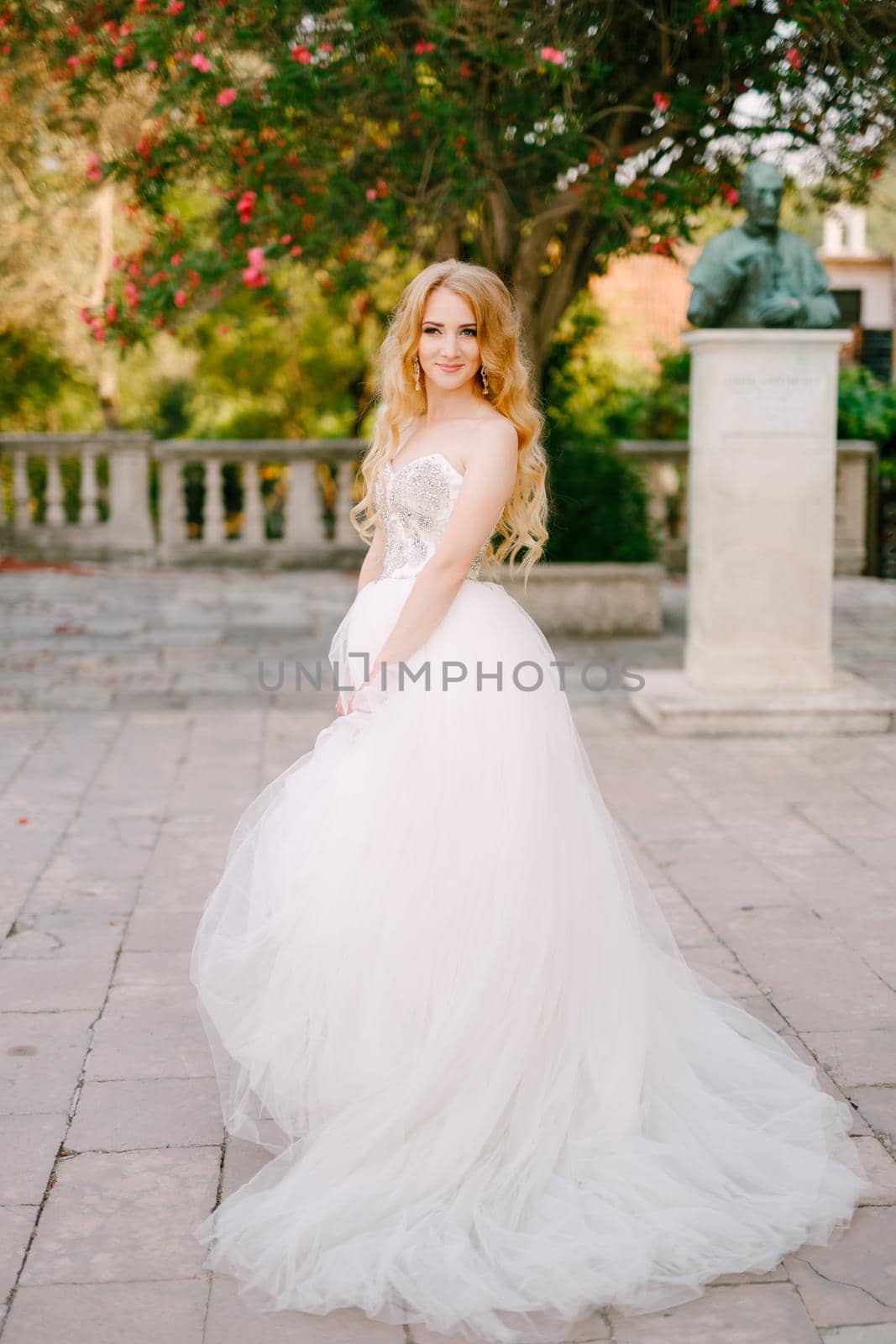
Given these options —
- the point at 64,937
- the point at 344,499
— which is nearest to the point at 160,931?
the point at 64,937

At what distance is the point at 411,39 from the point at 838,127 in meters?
2.49

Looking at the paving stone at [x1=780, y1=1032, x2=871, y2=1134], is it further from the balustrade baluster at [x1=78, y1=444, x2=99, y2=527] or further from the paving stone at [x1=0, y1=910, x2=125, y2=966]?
the balustrade baluster at [x1=78, y1=444, x2=99, y2=527]

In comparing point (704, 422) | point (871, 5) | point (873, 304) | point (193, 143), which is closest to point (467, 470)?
point (704, 422)

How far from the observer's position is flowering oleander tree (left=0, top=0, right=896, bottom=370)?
7055 millimetres

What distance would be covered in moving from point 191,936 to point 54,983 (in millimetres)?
505

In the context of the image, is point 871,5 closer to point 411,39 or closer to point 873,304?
point 411,39

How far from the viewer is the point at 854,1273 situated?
8.36 ft

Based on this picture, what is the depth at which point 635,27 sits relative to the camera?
7648mm

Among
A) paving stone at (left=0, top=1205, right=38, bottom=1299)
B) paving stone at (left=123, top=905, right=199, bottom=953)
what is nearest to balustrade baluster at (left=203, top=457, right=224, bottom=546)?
paving stone at (left=123, top=905, right=199, bottom=953)

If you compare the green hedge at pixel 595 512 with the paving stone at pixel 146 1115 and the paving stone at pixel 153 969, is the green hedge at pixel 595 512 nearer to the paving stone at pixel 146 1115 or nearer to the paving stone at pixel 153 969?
the paving stone at pixel 153 969

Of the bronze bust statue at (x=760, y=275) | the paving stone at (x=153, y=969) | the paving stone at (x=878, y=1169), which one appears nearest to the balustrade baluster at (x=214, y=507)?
the bronze bust statue at (x=760, y=275)

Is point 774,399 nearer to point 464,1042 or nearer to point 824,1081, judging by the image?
point 824,1081

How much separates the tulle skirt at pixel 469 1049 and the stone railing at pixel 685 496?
31.6ft

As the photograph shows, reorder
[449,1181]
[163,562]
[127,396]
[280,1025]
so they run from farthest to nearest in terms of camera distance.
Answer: [127,396] < [163,562] < [280,1025] < [449,1181]
